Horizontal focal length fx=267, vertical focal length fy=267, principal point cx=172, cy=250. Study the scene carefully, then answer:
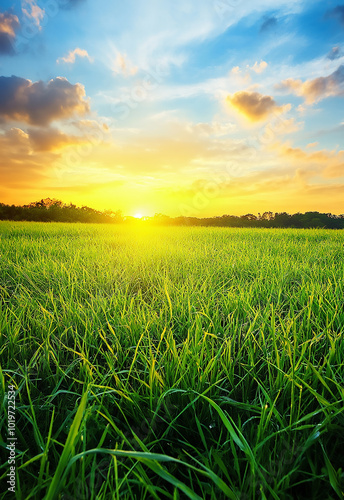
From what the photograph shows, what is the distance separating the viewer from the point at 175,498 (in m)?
0.54

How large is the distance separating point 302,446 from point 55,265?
2368 millimetres

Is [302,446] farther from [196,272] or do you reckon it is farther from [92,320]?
[196,272]

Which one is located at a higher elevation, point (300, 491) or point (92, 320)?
point (92, 320)

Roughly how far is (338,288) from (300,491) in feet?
5.34

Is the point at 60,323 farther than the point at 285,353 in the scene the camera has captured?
Yes

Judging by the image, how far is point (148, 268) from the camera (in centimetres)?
262

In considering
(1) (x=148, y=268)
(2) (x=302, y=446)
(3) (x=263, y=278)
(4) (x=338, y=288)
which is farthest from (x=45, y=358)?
(4) (x=338, y=288)

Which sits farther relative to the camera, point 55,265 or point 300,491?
point 55,265

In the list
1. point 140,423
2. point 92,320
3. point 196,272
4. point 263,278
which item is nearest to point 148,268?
point 196,272

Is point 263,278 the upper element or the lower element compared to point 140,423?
upper

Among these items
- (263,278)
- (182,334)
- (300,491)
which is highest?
(263,278)

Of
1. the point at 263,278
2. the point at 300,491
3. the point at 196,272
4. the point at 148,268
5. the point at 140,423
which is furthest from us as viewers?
the point at 148,268

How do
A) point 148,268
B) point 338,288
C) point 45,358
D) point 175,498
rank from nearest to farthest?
point 175,498, point 45,358, point 338,288, point 148,268

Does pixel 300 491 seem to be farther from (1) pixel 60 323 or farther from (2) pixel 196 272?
(2) pixel 196 272
